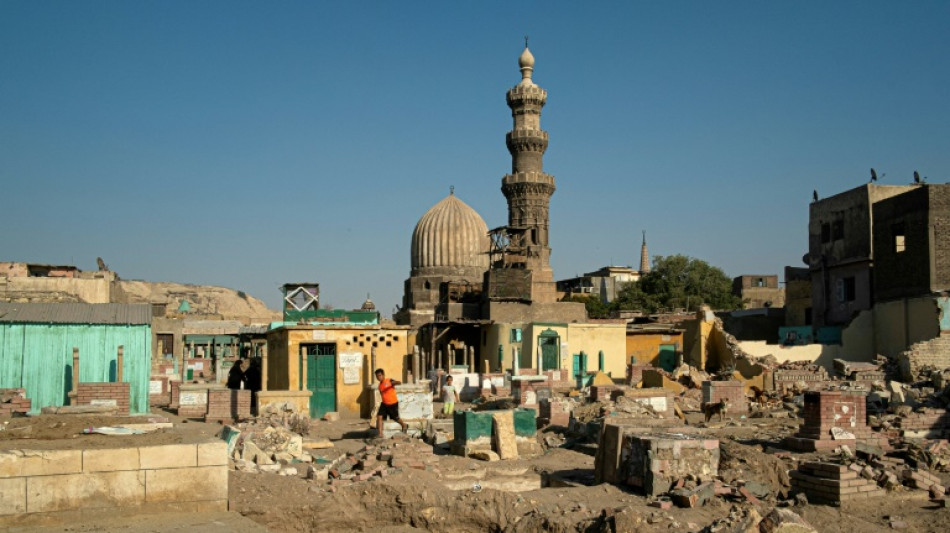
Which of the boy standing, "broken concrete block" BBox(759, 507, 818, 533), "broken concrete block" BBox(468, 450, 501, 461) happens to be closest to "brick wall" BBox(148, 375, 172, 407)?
the boy standing

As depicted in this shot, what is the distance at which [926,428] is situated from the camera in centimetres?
1424

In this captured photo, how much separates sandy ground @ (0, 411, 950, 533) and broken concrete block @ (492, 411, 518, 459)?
1209 millimetres

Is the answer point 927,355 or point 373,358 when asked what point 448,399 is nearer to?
point 373,358

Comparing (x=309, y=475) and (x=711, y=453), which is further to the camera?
(x=309, y=475)

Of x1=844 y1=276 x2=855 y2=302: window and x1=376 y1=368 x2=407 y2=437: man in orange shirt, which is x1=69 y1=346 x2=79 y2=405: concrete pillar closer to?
x1=376 y1=368 x2=407 y2=437: man in orange shirt

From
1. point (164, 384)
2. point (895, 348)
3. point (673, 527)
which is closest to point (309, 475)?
point (673, 527)

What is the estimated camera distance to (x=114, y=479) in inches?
318

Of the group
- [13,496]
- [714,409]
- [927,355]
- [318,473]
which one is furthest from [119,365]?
[927,355]

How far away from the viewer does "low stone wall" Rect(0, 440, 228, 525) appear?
778cm

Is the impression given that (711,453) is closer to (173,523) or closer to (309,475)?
(309,475)

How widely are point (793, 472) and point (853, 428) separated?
210 centimetres

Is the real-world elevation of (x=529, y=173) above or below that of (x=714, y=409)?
above

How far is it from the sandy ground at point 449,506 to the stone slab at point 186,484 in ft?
0.61

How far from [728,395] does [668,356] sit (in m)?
15.8
